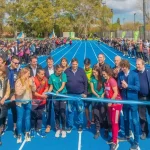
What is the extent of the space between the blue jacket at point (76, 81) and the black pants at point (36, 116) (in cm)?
86

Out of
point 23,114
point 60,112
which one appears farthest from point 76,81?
point 23,114

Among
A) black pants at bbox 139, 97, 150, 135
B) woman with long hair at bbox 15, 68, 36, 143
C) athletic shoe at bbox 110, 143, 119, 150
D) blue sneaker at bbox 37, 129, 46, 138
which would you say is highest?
woman with long hair at bbox 15, 68, 36, 143

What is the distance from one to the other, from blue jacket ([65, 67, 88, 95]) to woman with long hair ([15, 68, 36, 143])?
0.88 meters

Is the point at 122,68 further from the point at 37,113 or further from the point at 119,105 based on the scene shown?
the point at 37,113

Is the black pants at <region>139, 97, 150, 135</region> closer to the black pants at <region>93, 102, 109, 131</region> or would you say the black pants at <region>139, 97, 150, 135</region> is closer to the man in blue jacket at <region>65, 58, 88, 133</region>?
the black pants at <region>93, 102, 109, 131</region>

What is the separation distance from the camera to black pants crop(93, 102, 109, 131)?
752cm

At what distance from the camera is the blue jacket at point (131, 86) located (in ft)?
21.2

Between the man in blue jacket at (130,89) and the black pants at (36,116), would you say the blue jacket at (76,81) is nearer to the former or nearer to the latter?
the black pants at (36,116)

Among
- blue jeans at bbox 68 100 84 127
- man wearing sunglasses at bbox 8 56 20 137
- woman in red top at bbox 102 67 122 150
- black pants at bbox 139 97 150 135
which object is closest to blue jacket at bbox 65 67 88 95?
blue jeans at bbox 68 100 84 127

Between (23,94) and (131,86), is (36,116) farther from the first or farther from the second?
(131,86)

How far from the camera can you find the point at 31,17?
87438mm

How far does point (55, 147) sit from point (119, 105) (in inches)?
68.0

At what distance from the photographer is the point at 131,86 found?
6.47m

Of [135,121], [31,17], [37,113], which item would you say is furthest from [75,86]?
[31,17]
